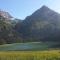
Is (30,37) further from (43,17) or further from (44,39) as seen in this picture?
(43,17)

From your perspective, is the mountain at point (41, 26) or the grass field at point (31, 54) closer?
the grass field at point (31, 54)

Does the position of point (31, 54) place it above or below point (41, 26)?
below

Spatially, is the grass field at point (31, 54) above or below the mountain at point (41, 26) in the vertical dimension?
below

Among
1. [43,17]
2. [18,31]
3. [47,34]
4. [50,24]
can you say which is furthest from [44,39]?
[43,17]

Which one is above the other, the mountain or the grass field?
the mountain

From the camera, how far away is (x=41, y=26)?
140 metres

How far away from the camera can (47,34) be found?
126625mm

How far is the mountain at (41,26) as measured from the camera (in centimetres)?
12388

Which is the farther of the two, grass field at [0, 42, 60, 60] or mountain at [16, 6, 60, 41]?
mountain at [16, 6, 60, 41]

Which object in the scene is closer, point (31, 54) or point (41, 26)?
point (31, 54)

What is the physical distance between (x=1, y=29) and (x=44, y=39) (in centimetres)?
2491

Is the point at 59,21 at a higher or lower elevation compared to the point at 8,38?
higher

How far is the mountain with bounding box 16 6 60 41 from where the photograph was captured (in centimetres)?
12388

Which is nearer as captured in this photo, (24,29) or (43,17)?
(24,29)
